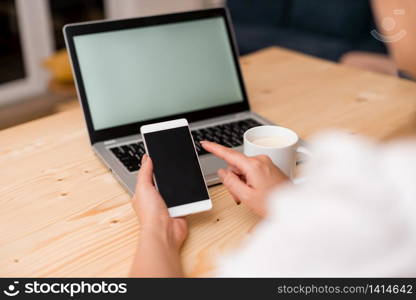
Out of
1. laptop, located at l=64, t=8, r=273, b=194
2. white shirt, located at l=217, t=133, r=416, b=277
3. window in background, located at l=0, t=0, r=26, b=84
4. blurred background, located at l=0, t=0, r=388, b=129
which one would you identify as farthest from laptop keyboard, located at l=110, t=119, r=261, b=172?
window in background, located at l=0, t=0, r=26, b=84

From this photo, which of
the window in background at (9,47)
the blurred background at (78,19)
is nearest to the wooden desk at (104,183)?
the blurred background at (78,19)

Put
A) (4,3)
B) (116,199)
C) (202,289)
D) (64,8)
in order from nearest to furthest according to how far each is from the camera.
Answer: (202,289), (116,199), (4,3), (64,8)

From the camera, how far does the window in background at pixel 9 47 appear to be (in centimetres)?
309

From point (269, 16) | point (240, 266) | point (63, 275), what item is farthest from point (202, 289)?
point (269, 16)

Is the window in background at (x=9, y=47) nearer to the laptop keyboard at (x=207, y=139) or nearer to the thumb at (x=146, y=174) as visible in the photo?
the laptop keyboard at (x=207, y=139)

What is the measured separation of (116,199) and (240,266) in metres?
0.28

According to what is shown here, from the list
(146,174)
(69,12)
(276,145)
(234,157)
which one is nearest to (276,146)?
(276,145)

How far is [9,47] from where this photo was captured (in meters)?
3.25

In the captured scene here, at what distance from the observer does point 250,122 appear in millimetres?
1095

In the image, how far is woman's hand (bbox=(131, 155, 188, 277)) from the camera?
67cm

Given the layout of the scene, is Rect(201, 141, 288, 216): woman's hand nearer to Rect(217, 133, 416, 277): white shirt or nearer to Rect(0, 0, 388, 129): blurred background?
Rect(217, 133, 416, 277): white shirt

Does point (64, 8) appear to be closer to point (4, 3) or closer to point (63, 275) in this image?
point (4, 3)

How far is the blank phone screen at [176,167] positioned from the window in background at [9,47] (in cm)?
Result: 261

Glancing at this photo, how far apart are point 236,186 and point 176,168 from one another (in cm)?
10
